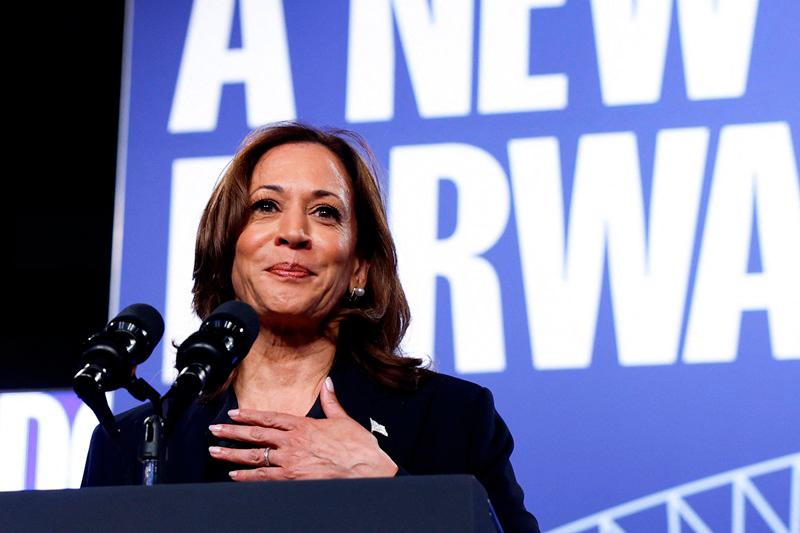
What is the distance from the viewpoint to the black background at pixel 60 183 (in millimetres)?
4062

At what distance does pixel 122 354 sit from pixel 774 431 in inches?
63.5

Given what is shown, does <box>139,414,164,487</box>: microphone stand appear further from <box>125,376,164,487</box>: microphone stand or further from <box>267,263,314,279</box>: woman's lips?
<box>267,263,314,279</box>: woman's lips

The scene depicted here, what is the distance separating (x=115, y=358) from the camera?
4.65ft

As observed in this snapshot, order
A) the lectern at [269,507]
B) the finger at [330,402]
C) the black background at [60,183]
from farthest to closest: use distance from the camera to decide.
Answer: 1. the black background at [60,183]
2. the finger at [330,402]
3. the lectern at [269,507]

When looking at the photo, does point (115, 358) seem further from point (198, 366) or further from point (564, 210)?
point (564, 210)

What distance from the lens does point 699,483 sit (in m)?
2.62

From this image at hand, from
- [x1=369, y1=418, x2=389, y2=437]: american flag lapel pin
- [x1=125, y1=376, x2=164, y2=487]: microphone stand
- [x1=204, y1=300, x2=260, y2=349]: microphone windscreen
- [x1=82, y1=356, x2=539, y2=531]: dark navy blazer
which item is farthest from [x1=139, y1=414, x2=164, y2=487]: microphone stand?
[x1=369, y1=418, x2=389, y2=437]: american flag lapel pin

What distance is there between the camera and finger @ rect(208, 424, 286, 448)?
5.71ft

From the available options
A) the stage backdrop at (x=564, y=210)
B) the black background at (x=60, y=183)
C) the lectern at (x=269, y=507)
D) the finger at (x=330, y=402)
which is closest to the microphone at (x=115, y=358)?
the lectern at (x=269, y=507)

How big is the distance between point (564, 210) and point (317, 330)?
93cm

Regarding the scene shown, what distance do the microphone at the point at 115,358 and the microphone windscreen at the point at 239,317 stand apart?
2.8 inches

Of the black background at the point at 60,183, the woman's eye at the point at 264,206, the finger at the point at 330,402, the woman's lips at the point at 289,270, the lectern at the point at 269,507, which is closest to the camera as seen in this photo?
the lectern at the point at 269,507

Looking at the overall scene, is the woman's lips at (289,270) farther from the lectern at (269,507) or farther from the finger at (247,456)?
the lectern at (269,507)

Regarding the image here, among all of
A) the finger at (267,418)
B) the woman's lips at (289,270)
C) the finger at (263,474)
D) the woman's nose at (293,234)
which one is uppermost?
the woman's nose at (293,234)
